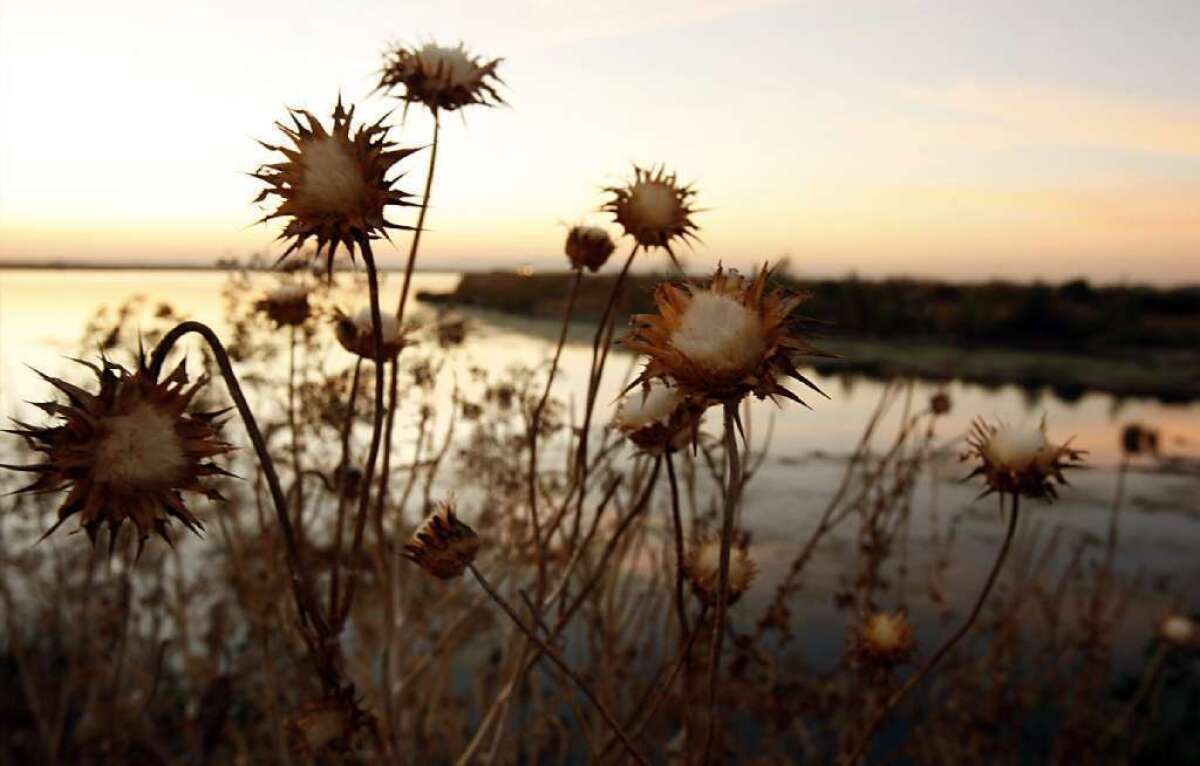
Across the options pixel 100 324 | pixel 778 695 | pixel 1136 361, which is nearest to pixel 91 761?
pixel 100 324

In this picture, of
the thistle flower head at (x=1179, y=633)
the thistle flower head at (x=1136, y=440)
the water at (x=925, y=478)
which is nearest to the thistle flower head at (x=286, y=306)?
the water at (x=925, y=478)

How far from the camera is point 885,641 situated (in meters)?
1.68

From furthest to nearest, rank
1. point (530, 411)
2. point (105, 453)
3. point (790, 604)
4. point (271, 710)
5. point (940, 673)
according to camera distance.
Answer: point (790, 604), point (940, 673), point (530, 411), point (271, 710), point (105, 453)

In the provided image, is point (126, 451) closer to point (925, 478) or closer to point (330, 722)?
point (330, 722)

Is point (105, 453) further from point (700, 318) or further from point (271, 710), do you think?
point (271, 710)

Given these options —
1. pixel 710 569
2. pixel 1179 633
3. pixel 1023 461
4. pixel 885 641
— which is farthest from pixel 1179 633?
pixel 710 569

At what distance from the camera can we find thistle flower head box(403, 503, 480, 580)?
3.91ft

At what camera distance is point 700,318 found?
915mm

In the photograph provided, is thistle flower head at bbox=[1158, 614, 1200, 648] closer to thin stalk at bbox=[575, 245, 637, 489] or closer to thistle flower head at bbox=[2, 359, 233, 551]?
thin stalk at bbox=[575, 245, 637, 489]

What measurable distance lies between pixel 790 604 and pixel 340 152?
15.8 feet

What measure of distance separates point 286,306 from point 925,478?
6915 mm

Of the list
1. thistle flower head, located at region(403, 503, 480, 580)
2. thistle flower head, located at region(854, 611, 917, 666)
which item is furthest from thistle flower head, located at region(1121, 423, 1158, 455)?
thistle flower head, located at region(403, 503, 480, 580)

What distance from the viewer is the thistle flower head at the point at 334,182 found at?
1.03 meters

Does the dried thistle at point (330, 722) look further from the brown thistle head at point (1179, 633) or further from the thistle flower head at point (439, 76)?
the brown thistle head at point (1179, 633)
